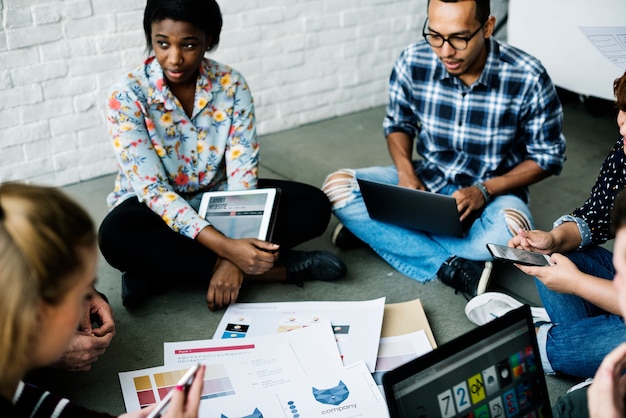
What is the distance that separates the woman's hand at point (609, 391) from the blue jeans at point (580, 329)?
0.60 metres

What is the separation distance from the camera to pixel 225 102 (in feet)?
7.07

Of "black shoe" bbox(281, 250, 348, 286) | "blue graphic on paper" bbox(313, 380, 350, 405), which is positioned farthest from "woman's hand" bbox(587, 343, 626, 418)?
"black shoe" bbox(281, 250, 348, 286)

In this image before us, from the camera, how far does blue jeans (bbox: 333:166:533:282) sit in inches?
83.5

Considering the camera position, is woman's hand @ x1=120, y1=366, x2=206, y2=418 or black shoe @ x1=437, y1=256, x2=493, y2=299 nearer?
woman's hand @ x1=120, y1=366, x2=206, y2=418

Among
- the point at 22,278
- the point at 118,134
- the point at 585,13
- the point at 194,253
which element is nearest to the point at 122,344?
the point at 194,253

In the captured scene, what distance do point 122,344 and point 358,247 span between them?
857mm

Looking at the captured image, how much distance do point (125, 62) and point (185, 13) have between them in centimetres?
107

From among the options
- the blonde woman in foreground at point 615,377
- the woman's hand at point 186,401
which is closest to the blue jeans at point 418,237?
the blonde woman in foreground at point 615,377

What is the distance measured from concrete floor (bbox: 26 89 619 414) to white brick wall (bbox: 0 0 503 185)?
168 millimetres

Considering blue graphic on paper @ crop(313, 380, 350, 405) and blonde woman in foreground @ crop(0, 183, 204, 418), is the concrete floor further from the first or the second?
blonde woman in foreground @ crop(0, 183, 204, 418)

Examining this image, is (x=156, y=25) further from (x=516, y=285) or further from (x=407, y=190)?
(x=516, y=285)

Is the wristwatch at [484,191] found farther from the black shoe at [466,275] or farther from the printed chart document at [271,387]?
the printed chart document at [271,387]

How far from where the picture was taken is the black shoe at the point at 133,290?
207 centimetres

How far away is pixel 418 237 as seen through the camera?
2.23m
